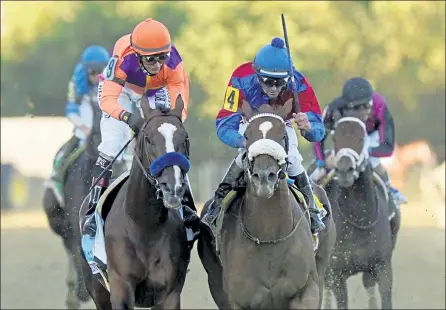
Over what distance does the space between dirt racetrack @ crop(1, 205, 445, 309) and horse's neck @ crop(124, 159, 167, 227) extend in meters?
4.04

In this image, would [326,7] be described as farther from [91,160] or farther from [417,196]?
[91,160]

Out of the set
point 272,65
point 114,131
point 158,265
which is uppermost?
point 272,65

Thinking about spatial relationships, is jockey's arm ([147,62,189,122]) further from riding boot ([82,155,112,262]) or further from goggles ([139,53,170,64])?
riding boot ([82,155,112,262])

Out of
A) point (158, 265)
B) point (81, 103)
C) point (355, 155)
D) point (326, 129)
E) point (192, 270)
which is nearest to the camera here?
point (158, 265)

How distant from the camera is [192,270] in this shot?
57.2 ft

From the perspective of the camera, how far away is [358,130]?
34.9 ft

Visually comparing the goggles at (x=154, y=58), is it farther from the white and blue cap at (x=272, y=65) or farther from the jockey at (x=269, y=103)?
the white and blue cap at (x=272, y=65)

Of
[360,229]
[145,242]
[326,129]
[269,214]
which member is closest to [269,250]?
[269,214]

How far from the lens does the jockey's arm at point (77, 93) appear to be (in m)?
12.9

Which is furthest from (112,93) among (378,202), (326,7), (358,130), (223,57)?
(326,7)

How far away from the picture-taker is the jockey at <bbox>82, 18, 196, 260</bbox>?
310 inches

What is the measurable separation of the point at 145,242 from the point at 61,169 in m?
5.20

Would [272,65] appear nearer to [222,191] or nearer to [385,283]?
[222,191]

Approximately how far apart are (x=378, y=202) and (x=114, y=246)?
13.4 ft
